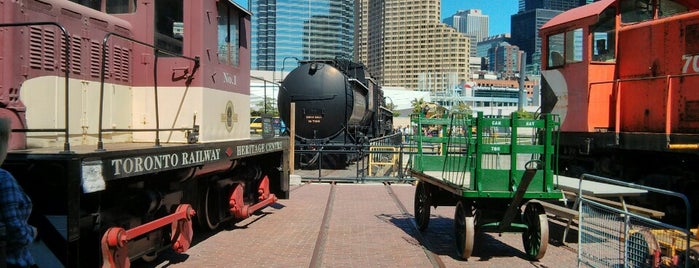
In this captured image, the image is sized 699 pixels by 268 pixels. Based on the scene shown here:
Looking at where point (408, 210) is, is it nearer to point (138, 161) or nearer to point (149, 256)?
point (149, 256)

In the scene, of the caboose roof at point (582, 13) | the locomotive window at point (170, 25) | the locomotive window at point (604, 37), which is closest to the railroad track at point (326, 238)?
the locomotive window at point (170, 25)

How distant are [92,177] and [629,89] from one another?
8.64m

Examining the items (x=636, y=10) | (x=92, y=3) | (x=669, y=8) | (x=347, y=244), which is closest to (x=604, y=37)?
(x=636, y=10)

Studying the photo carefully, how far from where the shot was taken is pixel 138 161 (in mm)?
4996

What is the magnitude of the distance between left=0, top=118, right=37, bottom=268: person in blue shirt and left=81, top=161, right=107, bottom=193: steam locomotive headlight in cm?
119

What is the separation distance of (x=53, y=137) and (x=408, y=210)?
7.20m

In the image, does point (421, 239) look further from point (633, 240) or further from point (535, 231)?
point (633, 240)

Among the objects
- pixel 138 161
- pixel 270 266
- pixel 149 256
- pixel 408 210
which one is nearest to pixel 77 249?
pixel 138 161

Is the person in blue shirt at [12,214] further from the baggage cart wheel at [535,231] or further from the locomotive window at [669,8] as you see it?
the locomotive window at [669,8]

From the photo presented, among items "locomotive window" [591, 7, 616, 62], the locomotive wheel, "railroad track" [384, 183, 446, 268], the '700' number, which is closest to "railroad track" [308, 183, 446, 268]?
"railroad track" [384, 183, 446, 268]

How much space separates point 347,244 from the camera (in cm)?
785

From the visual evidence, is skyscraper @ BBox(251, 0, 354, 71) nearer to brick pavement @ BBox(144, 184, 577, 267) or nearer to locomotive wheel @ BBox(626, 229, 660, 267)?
brick pavement @ BBox(144, 184, 577, 267)

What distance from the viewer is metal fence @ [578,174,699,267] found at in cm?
484

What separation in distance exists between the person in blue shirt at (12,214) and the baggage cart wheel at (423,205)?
20.7ft
